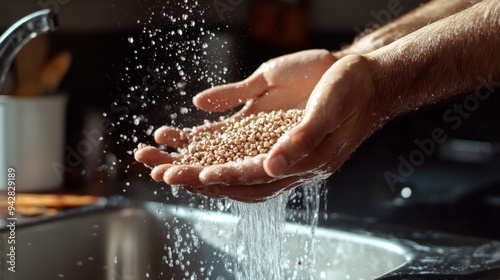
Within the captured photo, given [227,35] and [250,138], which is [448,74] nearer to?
[250,138]

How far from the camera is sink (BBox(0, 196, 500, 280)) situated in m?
1.15

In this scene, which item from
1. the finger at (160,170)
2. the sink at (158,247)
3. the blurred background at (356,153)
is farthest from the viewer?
the blurred background at (356,153)

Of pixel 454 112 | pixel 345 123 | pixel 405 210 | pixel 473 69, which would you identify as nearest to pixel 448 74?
pixel 473 69

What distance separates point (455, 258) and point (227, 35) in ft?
1.75

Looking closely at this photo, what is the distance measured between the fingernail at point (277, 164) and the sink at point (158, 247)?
13.5 inches

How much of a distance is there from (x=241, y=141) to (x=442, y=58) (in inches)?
11.2

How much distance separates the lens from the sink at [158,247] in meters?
1.15

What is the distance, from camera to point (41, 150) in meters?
1.62

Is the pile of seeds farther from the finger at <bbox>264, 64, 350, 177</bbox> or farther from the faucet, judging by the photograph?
the faucet

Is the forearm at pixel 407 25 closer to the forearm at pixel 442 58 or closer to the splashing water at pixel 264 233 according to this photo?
the forearm at pixel 442 58

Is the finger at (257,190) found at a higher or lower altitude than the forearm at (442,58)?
lower

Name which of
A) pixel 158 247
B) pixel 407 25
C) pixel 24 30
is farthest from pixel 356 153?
pixel 24 30

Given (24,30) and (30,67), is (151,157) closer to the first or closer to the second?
(24,30)

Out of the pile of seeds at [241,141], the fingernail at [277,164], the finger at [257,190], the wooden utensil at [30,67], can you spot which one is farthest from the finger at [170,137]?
the wooden utensil at [30,67]
